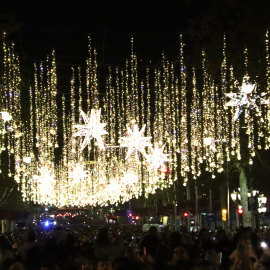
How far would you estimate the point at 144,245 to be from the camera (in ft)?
48.4

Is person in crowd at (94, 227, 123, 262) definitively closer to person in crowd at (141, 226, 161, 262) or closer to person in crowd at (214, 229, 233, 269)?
person in crowd at (141, 226, 161, 262)

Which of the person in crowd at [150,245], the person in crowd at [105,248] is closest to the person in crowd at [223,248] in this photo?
the person in crowd at [150,245]

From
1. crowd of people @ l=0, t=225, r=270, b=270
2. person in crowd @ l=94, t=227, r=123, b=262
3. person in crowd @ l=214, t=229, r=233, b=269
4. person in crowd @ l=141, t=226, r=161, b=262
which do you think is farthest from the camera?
person in crowd @ l=141, t=226, r=161, b=262

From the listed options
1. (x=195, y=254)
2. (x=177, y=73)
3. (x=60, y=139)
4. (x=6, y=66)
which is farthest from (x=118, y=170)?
(x=195, y=254)

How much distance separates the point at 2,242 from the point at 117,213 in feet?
273

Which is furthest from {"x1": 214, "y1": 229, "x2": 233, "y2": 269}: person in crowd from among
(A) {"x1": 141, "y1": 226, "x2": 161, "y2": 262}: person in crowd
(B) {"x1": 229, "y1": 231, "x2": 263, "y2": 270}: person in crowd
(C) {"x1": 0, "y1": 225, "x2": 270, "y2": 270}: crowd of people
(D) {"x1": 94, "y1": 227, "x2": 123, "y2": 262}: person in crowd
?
(D) {"x1": 94, "y1": 227, "x2": 123, "y2": 262}: person in crowd

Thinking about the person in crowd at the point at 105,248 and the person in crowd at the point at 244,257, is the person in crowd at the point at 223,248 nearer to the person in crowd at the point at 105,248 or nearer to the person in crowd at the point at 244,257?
the person in crowd at the point at 244,257

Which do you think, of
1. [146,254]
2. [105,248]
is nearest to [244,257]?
[105,248]

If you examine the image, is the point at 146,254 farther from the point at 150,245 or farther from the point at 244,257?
the point at 244,257

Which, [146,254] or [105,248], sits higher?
[105,248]

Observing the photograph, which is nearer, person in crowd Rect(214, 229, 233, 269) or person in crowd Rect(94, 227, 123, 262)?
person in crowd Rect(94, 227, 123, 262)

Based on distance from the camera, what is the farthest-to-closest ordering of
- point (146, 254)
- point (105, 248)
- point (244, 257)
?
1. point (146, 254)
2. point (105, 248)
3. point (244, 257)

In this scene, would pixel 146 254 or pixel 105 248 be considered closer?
pixel 105 248

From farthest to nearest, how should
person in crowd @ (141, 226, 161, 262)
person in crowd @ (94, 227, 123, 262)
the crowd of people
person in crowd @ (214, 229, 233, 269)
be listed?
person in crowd @ (141, 226, 161, 262)
person in crowd @ (214, 229, 233, 269)
person in crowd @ (94, 227, 123, 262)
the crowd of people
